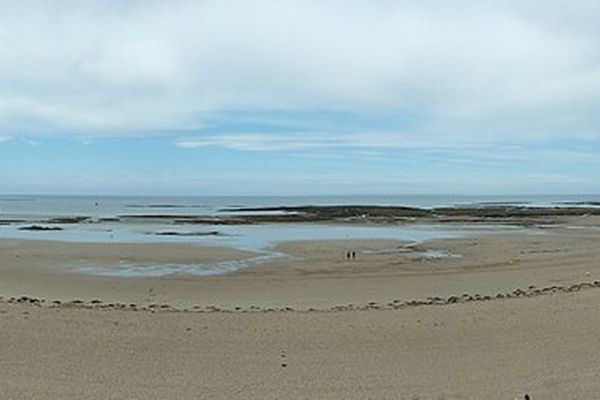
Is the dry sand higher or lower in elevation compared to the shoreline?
higher

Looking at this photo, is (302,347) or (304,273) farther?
(304,273)

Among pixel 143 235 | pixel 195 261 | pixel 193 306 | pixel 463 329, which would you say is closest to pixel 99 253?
pixel 195 261

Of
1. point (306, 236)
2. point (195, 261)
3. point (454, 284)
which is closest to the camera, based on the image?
point (454, 284)

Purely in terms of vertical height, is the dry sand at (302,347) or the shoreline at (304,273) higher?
the dry sand at (302,347)

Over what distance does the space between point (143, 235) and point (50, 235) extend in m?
A: 5.03

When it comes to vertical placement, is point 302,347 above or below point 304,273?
above

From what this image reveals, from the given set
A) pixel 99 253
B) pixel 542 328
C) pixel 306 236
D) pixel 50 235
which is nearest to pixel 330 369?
pixel 542 328

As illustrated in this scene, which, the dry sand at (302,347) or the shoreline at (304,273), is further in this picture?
the shoreline at (304,273)

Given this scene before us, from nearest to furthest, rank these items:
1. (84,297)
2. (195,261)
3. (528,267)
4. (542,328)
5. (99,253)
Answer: (542,328) < (84,297) < (528,267) < (195,261) < (99,253)

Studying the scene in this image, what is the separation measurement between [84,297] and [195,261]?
9000 mm

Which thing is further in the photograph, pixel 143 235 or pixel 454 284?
pixel 143 235

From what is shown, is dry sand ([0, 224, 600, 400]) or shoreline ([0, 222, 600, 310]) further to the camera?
shoreline ([0, 222, 600, 310])

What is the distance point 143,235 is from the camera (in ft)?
132

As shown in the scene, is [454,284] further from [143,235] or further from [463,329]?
[143,235]
